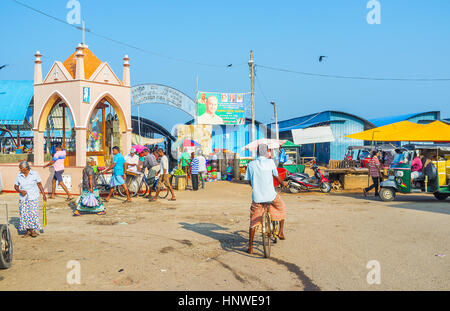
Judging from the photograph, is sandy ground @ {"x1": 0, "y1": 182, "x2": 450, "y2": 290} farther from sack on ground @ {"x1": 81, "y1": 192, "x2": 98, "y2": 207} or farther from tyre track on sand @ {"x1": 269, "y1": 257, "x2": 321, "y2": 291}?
sack on ground @ {"x1": 81, "y1": 192, "x2": 98, "y2": 207}

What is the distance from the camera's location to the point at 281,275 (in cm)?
581

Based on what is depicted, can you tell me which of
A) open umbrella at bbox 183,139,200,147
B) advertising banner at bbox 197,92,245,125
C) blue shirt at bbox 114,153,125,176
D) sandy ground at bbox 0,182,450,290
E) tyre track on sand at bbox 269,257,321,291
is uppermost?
advertising banner at bbox 197,92,245,125

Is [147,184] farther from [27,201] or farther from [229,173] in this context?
[229,173]

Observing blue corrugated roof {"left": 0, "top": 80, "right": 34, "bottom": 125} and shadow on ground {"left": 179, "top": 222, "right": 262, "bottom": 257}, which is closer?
shadow on ground {"left": 179, "top": 222, "right": 262, "bottom": 257}

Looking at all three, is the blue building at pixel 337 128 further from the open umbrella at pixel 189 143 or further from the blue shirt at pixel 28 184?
the blue shirt at pixel 28 184

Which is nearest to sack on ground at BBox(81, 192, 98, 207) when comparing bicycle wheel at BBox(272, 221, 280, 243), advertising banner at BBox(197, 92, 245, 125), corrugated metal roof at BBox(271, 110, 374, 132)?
bicycle wheel at BBox(272, 221, 280, 243)

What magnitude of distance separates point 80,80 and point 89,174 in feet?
19.1

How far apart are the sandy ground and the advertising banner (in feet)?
43.7

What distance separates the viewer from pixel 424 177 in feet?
47.7

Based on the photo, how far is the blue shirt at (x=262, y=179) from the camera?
7.06m

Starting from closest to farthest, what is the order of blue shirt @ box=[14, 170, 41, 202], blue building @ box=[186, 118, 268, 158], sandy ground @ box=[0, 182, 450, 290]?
sandy ground @ box=[0, 182, 450, 290] < blue shirt @ box=[14, 170, 41, 202] < blue building @ box=[186, 118, 268, 158]

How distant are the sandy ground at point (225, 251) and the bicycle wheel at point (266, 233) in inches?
7.2

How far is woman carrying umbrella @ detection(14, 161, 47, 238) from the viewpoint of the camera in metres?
8.19

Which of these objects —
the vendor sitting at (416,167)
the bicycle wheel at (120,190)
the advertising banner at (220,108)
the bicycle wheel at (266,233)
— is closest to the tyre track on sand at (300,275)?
the bicycle wheel at (266,233)
